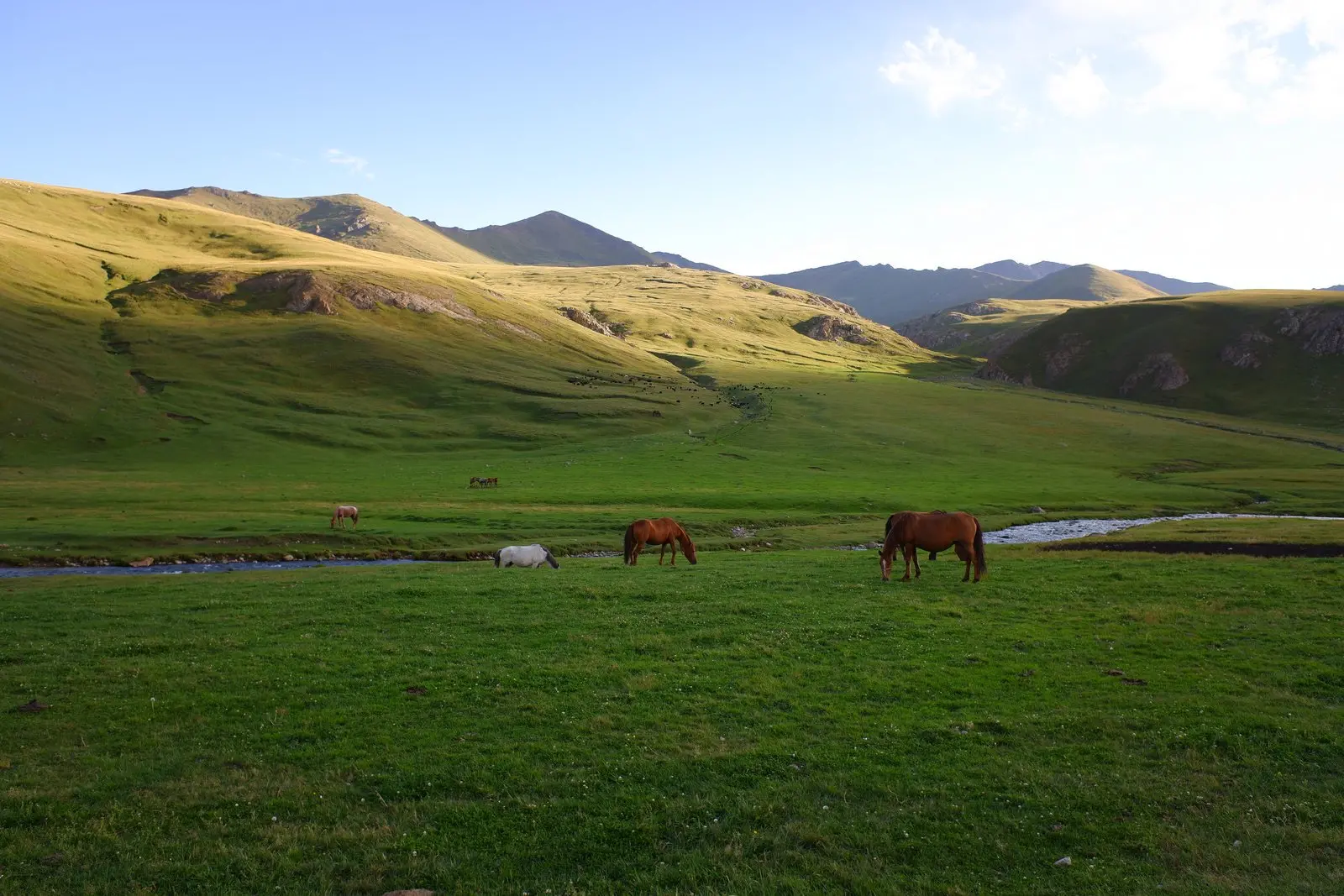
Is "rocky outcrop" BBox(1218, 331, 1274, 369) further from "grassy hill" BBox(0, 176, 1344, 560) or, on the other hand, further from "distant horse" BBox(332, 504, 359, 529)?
"distant horse" BBox(332, 504, 359, 529)

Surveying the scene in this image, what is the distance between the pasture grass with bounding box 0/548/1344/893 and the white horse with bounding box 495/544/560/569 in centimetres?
1149

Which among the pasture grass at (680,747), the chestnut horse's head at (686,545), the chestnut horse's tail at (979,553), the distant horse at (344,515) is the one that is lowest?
the distant horse at (344,515)

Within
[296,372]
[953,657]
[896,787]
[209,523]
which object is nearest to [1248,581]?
[953,657]

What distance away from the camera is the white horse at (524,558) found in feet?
116

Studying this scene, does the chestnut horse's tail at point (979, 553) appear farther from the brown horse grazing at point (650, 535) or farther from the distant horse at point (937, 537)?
the brown horse grazing at point (650, 535)

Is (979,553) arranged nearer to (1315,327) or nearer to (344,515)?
(344,515)

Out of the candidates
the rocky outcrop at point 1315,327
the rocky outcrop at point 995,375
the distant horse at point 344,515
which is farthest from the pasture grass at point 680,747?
the rocky outcrop at point 1315,327

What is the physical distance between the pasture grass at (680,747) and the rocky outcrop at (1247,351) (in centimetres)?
17511

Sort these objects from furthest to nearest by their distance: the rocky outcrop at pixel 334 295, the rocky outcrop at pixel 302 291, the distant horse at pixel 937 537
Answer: the rocky outcrop at pixel 334 295
the rocky outcrop at pixel 302 291
the distant horse at pixel 937 537

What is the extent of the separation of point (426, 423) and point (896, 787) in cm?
9345


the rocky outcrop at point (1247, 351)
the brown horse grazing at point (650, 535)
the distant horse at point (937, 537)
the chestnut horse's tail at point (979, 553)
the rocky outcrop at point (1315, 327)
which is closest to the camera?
the distant horse at point (937, 537)

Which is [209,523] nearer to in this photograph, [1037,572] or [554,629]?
[554,629]

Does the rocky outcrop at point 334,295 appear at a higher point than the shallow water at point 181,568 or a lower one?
higher

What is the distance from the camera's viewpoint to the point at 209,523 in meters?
46.8
